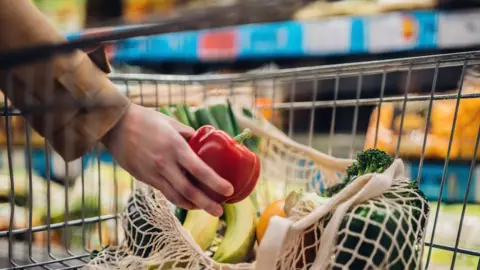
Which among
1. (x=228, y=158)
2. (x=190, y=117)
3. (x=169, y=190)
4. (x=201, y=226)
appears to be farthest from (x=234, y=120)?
(x=169, y=190)

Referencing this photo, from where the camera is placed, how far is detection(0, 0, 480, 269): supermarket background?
0.42 metres

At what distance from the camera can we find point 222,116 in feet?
3.52

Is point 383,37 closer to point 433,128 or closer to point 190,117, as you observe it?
point 433,128

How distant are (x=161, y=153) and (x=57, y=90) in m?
0.16

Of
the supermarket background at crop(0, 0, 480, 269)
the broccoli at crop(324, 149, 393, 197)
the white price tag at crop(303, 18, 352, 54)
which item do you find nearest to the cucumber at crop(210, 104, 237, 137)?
the supermarket background at crop(0, 0, 480, 269)

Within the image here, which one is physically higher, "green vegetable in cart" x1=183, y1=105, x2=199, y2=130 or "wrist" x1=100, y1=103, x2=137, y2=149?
"green vegetable in cart" x1=183, y1=105, x2=199, y2=130

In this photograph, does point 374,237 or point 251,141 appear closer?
point 374,237

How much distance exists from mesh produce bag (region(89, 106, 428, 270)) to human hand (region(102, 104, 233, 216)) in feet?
0.31

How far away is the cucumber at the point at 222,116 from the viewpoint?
106 centimetres

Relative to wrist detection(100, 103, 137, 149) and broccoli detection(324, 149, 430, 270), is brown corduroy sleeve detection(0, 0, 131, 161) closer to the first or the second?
wrist detection(100, 103, 137, 149)

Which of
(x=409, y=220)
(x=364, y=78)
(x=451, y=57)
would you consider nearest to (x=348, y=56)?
(x=364, y=78)

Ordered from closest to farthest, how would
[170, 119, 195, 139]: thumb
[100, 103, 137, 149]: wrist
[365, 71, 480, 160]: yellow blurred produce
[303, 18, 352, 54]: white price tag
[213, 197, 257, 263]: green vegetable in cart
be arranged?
[100, 103, 137, 149]: wrist
[170, 119, 195, 139]: thumb
[213, 197, 257, 263]: green vegetable in cart
[365, 71, 480, 160]: yellow blurred produce
[303, 18, 352, 54]: white price tag

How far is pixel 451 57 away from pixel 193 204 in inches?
20.2

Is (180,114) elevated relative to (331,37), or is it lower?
lower
